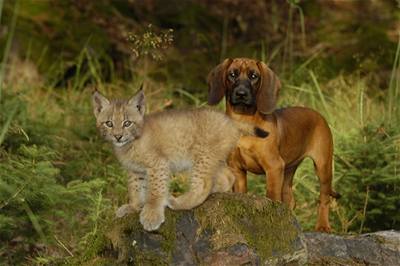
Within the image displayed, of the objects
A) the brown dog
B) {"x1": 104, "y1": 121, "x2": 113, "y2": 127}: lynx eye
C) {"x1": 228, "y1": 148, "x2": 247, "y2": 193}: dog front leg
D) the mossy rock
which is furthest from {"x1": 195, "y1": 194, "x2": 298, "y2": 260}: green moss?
Answer: {"x1": 228, "y1": 148, "x2": 247, "y2": 193}: dog front leg

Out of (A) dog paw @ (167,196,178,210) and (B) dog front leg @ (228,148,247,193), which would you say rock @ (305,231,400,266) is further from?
(A) dog paw @ (167,196,178,210)

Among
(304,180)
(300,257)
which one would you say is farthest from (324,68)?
(300,257)

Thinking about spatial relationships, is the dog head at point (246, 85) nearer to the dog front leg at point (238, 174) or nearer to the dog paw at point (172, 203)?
the dog front leg at point (238, 174)

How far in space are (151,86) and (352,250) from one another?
511 cm

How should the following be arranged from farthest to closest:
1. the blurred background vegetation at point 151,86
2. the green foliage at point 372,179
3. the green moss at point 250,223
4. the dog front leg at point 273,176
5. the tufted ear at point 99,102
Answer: the green foliage at point 372,179 → the blurred background vegetation at point 151,86 → the dog front leg at point 273,176 → the tufted ear at point 99,102 → the green moss at point 250,223

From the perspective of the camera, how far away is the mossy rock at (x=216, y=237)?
497 cm

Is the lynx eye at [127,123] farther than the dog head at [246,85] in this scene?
No

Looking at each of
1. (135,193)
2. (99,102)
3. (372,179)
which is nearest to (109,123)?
(99,102)

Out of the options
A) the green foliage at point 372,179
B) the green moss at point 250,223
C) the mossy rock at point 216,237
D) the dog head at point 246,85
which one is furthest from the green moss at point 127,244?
the green foliage at point 372,179

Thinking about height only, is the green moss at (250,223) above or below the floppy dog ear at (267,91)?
below

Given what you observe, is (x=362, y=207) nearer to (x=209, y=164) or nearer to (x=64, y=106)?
(x=209, y=164)

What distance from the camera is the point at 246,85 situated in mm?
6199

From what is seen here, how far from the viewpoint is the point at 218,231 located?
5.02 meters

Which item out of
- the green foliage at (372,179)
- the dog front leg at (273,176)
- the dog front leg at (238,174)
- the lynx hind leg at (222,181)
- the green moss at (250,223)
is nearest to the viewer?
the green moss at (250,223)
